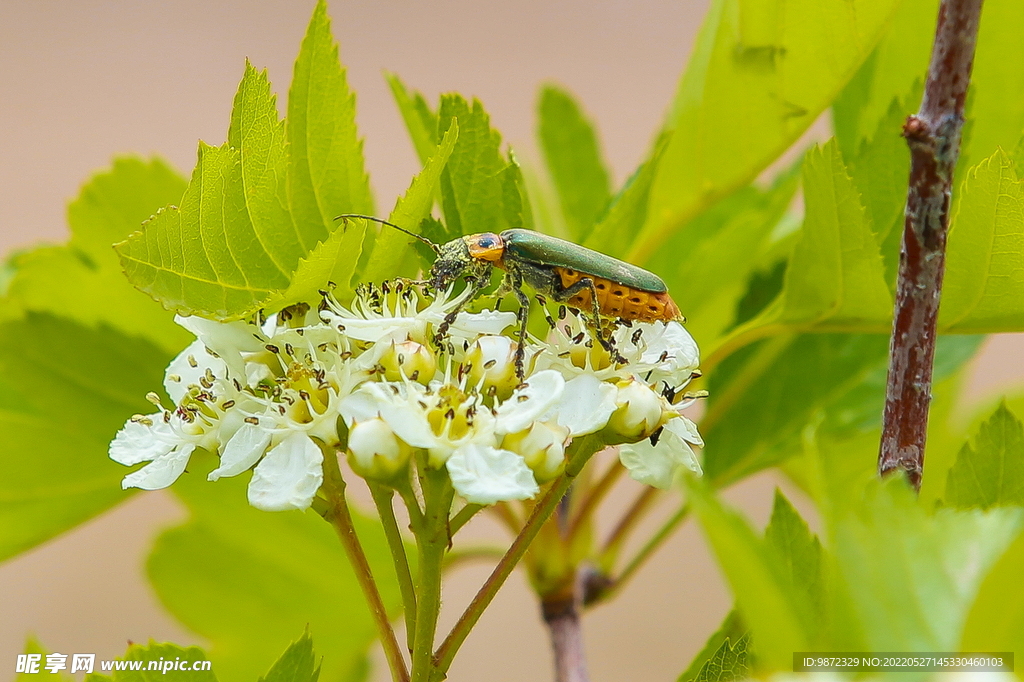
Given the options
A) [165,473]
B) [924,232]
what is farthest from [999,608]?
[165,473]

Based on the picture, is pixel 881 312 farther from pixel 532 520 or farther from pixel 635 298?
pixel 532 520

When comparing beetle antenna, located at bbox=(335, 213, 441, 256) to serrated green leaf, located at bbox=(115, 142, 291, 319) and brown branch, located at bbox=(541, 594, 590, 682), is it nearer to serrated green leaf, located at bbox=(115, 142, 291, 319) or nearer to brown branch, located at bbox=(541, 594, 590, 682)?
serrated green leaf, located at bbox=(115, 142, 291, 319)

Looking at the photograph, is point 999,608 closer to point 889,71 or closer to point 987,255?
point 987,255

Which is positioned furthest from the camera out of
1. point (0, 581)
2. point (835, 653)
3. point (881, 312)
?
point (0, 581)

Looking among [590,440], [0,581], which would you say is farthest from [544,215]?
[0,581]

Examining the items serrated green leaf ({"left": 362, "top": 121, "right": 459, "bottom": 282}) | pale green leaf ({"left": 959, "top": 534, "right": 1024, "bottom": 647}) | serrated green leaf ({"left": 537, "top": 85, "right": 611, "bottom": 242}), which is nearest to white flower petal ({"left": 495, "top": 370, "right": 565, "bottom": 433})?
serrated green leaf ({"left": 362, "top": 121, "right": 459, "bottom": 282})

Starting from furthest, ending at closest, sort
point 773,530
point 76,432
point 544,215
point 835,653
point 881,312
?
point 544,215, point 76,432, point 881,312, point 773,530, point 835,653

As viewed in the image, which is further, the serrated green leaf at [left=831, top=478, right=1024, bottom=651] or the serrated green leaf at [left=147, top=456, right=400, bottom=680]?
the serrated green leaf at [left=147, top=456, right=400, bottom=680]
